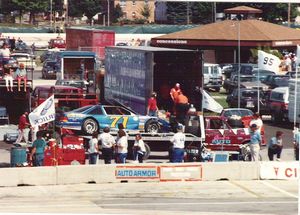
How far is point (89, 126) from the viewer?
30.5 metres

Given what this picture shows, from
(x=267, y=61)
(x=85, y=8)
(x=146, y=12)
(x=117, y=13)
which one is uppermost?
(x=85, y=8)

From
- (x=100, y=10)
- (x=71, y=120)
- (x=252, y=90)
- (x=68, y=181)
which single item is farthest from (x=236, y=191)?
(x=100, y=10)

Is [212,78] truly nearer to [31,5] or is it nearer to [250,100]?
[250,100]

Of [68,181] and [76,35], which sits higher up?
[76,35]

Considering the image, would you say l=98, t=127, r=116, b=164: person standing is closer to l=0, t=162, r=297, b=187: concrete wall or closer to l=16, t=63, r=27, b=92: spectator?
l=0, t=162, r=297, b=187: concrete wall

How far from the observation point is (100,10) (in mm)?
110062

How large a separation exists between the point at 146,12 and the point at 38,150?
9716 cm

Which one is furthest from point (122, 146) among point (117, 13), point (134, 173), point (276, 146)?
point (117, 13)

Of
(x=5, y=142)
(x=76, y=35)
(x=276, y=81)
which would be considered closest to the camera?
(x=5, y=142)

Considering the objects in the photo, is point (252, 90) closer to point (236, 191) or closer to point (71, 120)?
point (71, 120)

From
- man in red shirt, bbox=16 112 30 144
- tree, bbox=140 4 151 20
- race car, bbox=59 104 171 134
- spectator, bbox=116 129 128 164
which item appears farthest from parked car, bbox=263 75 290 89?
tree, bbox=140 4 151 20

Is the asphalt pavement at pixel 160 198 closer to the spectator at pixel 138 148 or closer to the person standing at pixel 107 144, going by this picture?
the person standing at pixel 107 144

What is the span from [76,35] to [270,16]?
3835 centimetres

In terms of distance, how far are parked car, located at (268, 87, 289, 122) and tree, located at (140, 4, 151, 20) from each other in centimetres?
8242
